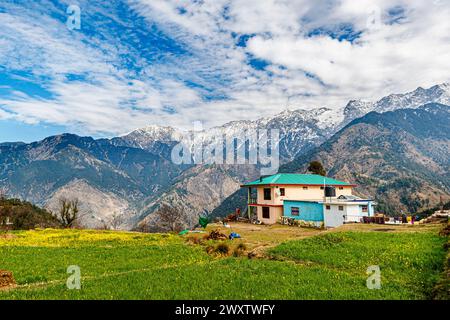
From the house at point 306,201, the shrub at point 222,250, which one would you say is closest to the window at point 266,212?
the house at point 306,201

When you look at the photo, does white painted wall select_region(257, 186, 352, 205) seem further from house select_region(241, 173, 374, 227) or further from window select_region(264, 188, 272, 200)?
window select_region(264, 188, 272, 200)

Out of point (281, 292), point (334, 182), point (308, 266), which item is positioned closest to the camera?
point (281, 292)

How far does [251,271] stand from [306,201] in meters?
42.9

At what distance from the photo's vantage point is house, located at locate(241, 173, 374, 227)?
54.8 meters

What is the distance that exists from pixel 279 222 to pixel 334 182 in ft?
53.9

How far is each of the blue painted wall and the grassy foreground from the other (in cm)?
2536

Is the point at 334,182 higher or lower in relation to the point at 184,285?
higher

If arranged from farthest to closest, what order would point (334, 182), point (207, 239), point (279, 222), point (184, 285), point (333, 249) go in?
point (334, 182)
point (279, 222)
point (207, 239)
point (333, 249)
point (184, 285)

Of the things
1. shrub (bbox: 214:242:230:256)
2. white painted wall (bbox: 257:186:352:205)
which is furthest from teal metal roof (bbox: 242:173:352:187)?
shrub (bbox: 214:242:230:256)

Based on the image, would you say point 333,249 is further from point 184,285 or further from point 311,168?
point 311,168

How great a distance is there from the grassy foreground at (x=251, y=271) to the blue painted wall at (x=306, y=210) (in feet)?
83.2

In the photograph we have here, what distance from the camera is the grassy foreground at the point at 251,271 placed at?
588 inches
